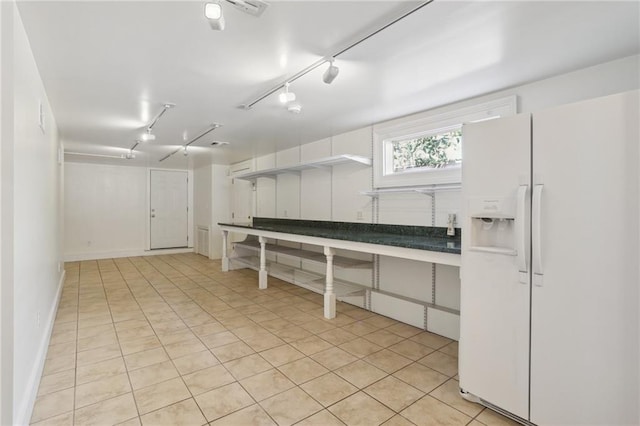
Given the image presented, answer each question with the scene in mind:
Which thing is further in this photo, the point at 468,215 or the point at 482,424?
the point at 468,215

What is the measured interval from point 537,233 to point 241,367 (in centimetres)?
217

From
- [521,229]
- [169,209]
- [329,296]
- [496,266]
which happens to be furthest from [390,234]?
[169,209]

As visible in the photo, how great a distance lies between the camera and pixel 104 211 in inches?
296

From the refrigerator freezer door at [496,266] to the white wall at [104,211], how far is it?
8.03 meters

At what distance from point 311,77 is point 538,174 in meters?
1.72

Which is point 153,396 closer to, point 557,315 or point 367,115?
point 557,315

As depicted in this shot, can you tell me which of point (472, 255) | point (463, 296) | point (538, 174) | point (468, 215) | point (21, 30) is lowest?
point (463, 296)

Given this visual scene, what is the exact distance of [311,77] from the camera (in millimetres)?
2508

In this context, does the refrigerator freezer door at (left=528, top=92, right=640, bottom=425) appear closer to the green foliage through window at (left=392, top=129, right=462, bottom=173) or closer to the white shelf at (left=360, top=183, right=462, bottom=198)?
the white shelf at (left=360, top=183, right=462, bottom=198)

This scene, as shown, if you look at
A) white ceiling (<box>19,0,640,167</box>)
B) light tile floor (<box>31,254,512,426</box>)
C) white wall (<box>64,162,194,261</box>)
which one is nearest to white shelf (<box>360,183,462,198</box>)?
white ceiling (<box>19,0,640,167</box>)

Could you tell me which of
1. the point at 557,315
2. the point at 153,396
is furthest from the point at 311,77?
the point at 153,396

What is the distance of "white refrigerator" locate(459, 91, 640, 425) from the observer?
1460mm

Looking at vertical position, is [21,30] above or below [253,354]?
above

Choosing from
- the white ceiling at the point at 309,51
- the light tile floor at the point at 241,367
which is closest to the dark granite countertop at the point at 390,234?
the light tile floor at the point at 241,367
